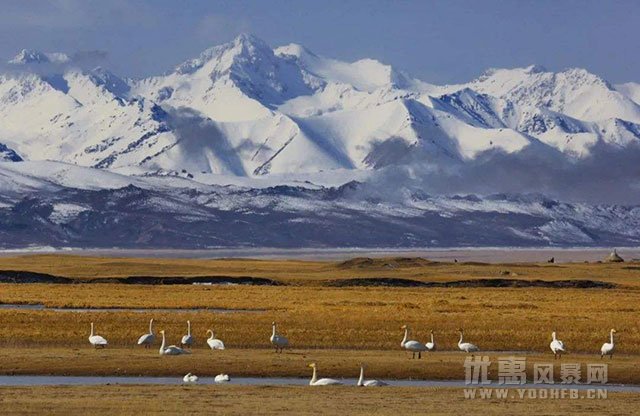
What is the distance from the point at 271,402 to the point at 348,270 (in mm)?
98731

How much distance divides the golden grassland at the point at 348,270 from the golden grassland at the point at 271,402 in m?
67.4

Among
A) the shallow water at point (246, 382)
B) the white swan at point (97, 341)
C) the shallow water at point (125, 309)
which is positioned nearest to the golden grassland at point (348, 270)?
the shallow water at point (125, 309)

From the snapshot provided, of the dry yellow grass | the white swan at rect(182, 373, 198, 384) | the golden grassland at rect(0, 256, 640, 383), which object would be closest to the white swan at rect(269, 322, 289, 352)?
the golden grassland at rect(0, 256, 640, 383)

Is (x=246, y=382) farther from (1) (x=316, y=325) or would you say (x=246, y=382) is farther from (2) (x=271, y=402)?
(1) (x=316, y=325)

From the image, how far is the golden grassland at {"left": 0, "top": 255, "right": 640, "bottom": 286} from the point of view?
373 feet

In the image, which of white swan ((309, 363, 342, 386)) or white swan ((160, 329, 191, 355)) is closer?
white swan ((309, 363, 342, 386))

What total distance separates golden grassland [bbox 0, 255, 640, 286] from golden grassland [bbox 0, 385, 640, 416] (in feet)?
221

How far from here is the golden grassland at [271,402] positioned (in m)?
30.5

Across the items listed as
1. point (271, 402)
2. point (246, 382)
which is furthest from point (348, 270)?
point (271, 402)

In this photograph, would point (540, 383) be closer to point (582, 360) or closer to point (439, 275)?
point (582, 360)

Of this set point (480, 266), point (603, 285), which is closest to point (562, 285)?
point (603, 285)

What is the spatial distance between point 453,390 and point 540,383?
3567 mm

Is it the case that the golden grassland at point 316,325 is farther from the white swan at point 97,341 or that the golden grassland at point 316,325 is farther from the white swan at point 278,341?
the white swan at point 278,341

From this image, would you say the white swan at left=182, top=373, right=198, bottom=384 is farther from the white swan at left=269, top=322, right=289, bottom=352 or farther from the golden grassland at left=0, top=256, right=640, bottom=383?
the white swan at left=269, top=322, right=289, bottom=352
